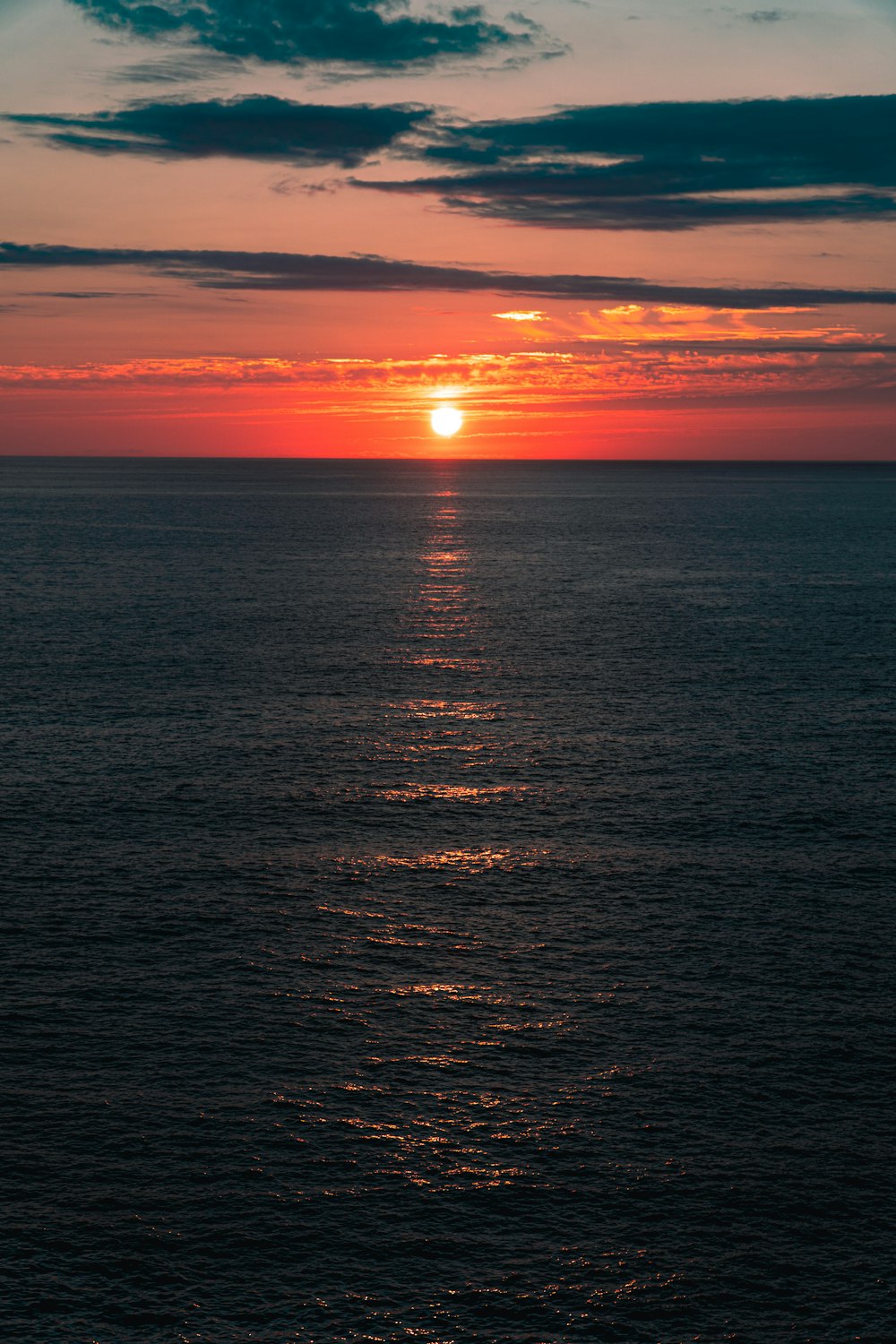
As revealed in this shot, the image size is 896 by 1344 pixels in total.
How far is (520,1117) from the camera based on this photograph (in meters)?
42.8

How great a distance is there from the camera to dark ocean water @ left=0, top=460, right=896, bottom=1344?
35.7m

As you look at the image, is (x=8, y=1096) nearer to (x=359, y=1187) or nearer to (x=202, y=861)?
(x=359, y=1187)

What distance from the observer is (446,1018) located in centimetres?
4919

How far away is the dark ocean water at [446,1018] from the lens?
3569 centimetres

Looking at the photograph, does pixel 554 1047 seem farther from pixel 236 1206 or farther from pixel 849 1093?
pixel 236 1206

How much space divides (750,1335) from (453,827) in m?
38.6

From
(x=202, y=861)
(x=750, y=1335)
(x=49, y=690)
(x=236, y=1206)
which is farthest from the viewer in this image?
(x=49, y=690)

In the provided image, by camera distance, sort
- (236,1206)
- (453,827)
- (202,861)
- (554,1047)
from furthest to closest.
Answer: (453,827) → (202,861) → (554,1047) → (236,1206)

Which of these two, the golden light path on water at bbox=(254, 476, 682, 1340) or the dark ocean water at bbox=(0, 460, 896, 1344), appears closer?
the dark ocean water at bbox=(0, 460, 896, 1344)

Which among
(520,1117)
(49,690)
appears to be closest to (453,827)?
(520,1117)

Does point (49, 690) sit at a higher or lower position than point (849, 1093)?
higher

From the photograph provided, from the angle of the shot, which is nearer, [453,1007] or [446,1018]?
[446,1018]

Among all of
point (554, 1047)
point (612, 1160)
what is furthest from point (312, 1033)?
point (612, 1160)

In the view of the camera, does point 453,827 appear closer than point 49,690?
Yes
